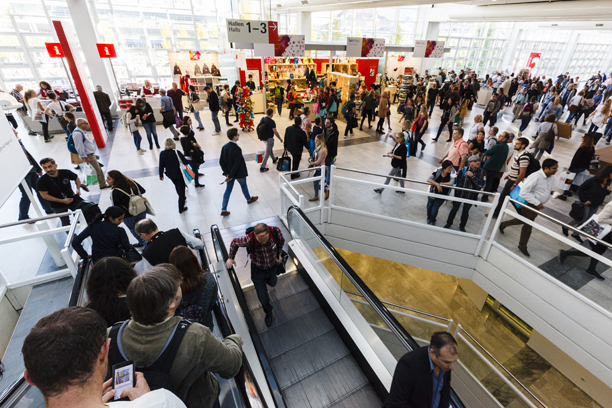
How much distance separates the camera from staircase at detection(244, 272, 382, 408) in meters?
3.06

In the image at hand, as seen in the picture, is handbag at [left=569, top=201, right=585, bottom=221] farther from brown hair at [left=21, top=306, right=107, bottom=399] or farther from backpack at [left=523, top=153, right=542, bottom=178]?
brown hair at [left=21, top=306, right=107, bottom=399]

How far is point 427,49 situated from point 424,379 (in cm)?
1558

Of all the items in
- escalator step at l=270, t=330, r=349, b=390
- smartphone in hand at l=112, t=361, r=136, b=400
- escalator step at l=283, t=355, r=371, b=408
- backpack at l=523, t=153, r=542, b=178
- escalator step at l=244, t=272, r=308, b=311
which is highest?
smartphone in hand at l=112, t=361, r=136, b=400

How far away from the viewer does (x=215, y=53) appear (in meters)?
19.1

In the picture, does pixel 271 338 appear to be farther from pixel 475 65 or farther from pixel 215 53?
pixel 475 65

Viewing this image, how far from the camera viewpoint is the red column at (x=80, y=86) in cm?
782

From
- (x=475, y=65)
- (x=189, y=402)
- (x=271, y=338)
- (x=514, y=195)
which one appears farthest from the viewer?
(x=475, y=65)

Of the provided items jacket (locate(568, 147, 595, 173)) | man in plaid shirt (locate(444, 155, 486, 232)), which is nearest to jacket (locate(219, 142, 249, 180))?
man in plaid shirt (locate(444, 155, 486, 232))

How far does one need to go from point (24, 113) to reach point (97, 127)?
4629mm

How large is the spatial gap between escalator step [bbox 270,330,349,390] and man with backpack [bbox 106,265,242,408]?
1.81 m

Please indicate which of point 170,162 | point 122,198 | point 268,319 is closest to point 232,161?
point 170,162

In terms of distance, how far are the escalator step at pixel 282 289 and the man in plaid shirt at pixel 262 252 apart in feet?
1.67

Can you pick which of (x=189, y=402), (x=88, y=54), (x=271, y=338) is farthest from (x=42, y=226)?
(x=88, y=54)

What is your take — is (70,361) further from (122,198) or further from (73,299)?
(122,198)
